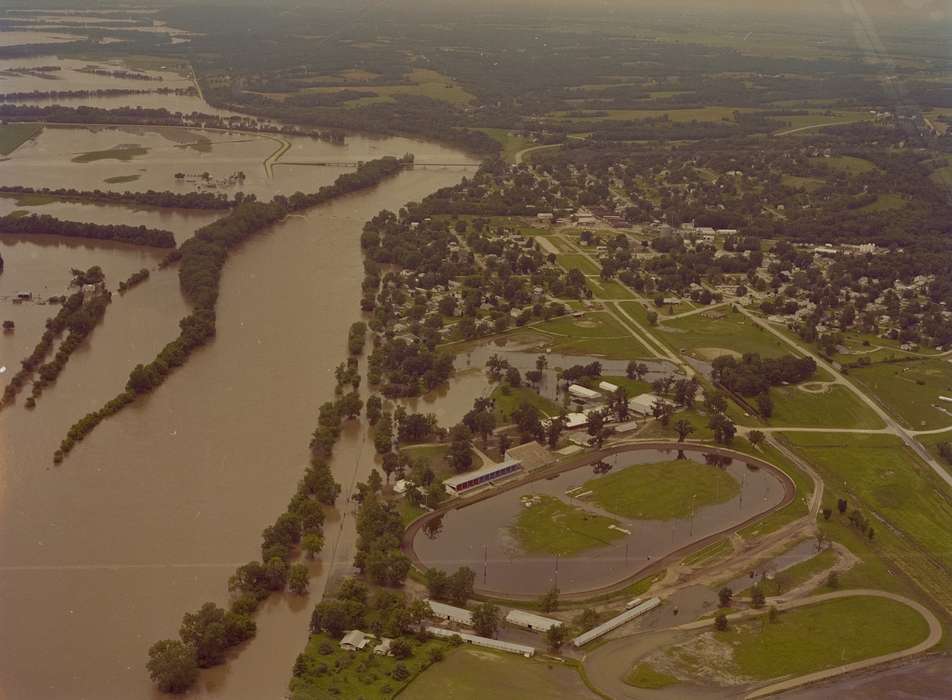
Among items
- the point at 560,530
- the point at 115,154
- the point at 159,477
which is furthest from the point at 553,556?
the point at 115,154

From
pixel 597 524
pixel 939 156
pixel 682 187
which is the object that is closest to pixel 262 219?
pixel 682 187

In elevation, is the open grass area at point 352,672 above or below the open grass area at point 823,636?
above

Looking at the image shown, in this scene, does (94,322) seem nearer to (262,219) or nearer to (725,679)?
(262,219)

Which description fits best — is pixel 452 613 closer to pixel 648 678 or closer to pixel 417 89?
pixel 648 678

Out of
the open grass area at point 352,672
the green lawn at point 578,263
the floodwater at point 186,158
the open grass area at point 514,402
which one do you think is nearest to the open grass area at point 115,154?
the floodwater at point 186,158

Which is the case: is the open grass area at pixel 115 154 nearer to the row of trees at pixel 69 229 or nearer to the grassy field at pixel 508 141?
the row of trees at pixel 69 229

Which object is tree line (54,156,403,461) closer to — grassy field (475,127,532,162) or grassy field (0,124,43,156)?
grassy field (475,127,532,162)

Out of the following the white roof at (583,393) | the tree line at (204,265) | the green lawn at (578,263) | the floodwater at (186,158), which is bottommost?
the white roof at (583,393)
